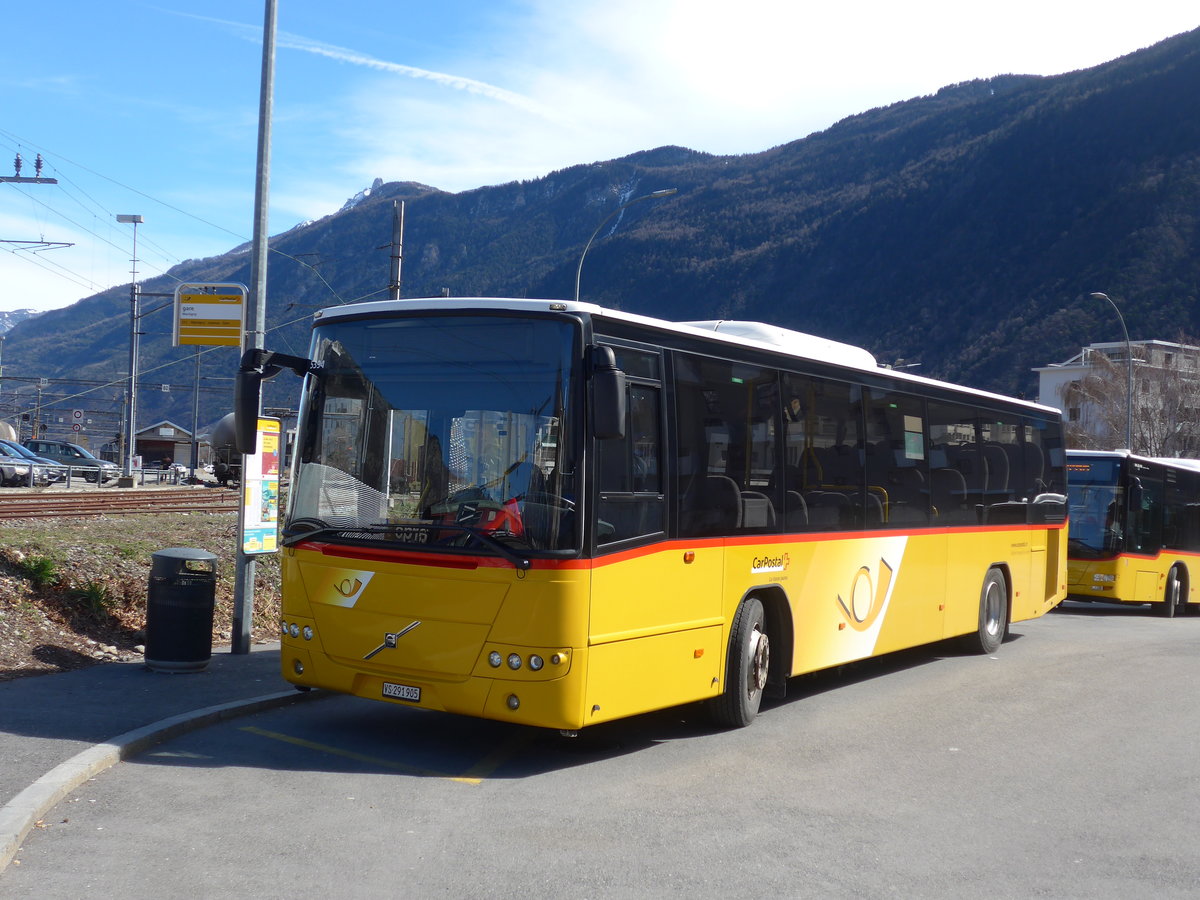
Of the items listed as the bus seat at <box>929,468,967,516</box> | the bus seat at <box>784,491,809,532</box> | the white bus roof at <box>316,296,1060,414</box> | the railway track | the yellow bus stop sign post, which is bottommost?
the railway track

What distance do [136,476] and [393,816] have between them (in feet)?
163

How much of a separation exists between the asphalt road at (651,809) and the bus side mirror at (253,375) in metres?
2.17

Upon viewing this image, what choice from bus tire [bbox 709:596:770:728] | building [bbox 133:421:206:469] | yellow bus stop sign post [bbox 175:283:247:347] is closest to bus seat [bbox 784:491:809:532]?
bus tire [bbox 709:596:770:728]

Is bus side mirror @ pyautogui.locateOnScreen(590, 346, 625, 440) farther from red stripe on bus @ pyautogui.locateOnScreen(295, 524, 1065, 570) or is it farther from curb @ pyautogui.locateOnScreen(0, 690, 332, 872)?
curb @ pyautogui.locateOnScreen(0, 690, 332, 872)

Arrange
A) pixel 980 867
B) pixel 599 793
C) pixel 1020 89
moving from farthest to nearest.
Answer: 1. pixel 1020 89
2. pixel 599 793
3. pixel 980 867

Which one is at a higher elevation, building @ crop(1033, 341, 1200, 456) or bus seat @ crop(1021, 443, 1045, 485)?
building @ crop(1033, 341, 1200, 456)

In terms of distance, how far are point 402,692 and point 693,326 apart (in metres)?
3.59

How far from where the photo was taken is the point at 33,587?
36.8ft

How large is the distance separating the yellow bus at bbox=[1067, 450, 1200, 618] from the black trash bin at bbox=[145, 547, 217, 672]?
16.3 metres

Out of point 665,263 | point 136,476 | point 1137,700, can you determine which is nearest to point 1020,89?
point 665,263

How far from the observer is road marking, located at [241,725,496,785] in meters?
7.42

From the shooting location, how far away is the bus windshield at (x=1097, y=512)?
21.5m

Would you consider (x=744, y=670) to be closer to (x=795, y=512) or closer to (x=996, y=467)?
(x=795, y=512)

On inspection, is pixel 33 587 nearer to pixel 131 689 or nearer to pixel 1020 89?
pixel 131 689
